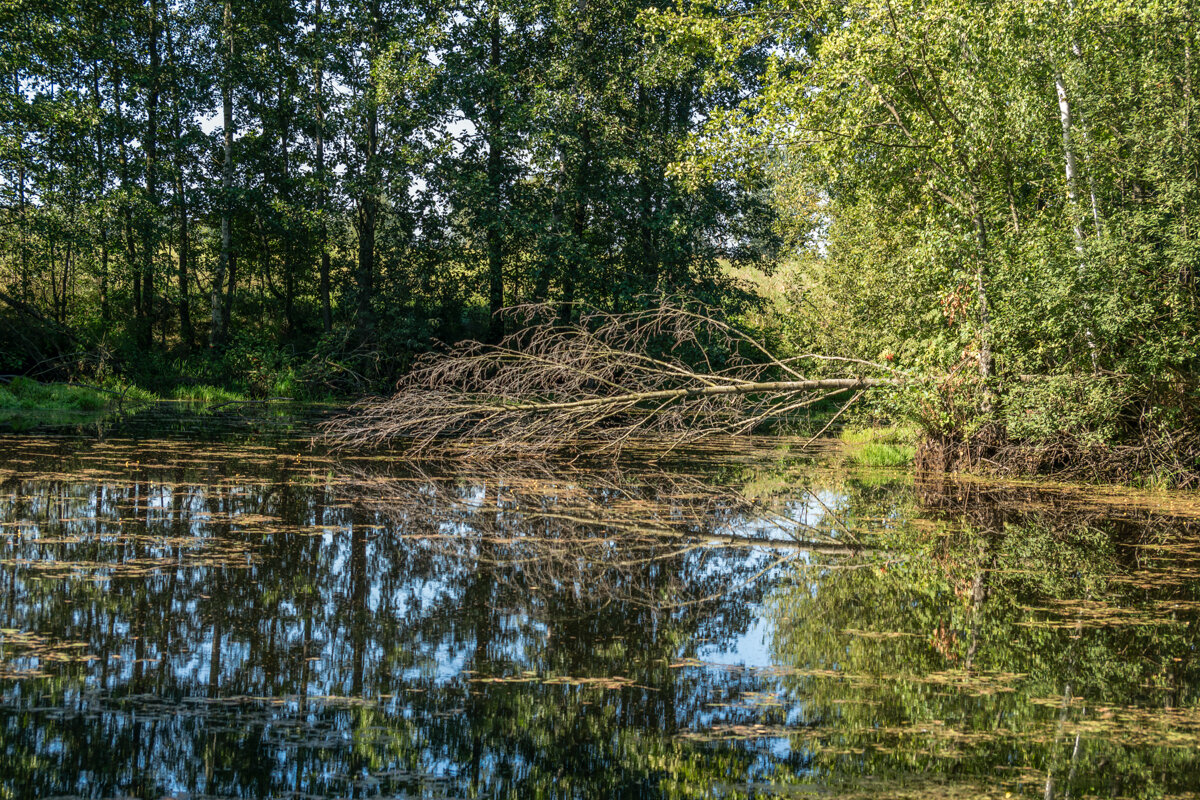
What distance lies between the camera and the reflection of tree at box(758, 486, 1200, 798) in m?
2.70

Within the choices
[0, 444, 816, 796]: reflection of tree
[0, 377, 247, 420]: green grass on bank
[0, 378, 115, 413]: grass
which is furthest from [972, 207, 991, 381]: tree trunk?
[0, 378, 115, 413]: grass

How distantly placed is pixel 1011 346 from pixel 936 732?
7.94 metres

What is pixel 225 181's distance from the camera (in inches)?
784

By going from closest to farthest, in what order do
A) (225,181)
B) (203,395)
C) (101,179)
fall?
(101,179), (203,395), (225,181)

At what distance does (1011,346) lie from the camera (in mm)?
9898

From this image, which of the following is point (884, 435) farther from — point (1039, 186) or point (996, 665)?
point (996, 665)

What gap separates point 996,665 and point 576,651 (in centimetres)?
168

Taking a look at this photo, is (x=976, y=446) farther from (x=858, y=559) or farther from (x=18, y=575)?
(x=18, y=575)

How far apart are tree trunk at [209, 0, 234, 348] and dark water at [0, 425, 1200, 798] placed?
45.7ft

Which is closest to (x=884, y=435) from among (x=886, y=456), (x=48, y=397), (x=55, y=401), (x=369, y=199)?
(x=886, y=456)

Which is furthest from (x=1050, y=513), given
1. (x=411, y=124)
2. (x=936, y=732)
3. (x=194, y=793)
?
(x=411, y=124)

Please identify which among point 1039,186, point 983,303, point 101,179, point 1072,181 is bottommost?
point 983,303

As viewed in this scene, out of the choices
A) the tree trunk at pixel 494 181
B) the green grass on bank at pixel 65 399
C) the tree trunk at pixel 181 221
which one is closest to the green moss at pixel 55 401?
the green grass on bank at pixel 65 399

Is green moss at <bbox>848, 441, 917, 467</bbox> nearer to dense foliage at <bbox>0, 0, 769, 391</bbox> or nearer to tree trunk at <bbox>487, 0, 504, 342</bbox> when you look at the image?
dense foliage at <bbox>0, 0, 769, 391</bbox>
